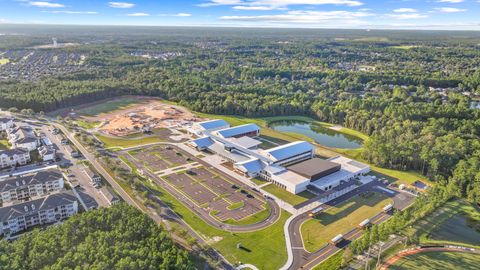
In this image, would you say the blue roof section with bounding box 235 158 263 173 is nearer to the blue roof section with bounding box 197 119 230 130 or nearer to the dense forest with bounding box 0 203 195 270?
the blue roof section with bounding box 197 119 230 130

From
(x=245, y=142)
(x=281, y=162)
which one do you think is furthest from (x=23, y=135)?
(x=281, y=162)

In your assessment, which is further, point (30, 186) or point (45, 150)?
point (45, 150)

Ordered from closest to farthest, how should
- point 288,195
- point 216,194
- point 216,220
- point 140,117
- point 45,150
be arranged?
point 216,220 → point 216,194 → point 288,195 → point 45,150 → point 140,117

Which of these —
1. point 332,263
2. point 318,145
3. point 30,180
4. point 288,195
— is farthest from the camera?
point 318,145

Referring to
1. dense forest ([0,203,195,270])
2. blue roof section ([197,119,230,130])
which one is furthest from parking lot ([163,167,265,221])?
blue roof section ([197,119,230,130])

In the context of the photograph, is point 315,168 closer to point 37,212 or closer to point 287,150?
point 287,150

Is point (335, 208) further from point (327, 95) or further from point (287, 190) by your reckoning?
point (327, 95)

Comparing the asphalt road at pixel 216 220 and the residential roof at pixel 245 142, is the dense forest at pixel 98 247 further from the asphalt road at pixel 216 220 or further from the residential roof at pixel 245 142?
the residential roof at pixel 245 142
